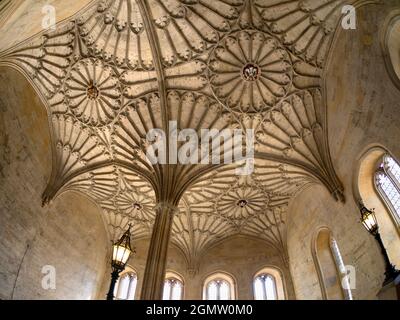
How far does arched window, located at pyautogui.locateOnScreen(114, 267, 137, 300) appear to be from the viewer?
57.9 feet

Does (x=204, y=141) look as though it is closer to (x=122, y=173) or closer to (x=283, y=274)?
(x=122, y=173)

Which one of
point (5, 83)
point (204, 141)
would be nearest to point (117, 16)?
point (5, 83)

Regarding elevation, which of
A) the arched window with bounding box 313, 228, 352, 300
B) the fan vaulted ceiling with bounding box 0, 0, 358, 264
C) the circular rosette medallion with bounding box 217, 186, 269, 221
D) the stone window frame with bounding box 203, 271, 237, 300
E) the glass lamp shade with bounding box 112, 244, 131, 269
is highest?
the fan vaulted ceiling with bounding box 0, 0, 358, 264

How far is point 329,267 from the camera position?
1375cm

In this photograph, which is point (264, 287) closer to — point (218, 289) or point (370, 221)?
point (218, 289)

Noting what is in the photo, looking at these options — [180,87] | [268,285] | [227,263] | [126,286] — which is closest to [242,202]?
[227,263]

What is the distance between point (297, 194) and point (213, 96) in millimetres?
7289

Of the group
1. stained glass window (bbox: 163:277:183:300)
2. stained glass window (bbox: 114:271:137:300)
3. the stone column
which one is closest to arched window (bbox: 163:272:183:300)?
stained glass window (bbox: 163:277:183:300)

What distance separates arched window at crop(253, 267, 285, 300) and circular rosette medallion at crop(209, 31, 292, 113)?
32.0 ft

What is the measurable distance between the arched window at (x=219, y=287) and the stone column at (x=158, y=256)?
25.6 feet

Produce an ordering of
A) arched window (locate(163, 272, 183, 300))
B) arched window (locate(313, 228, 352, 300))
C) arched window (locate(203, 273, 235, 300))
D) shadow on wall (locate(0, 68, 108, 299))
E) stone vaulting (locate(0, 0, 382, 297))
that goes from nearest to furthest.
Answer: shadow on wall (locate(0, 68, 108, 299))
stone vaulting (locate(0, 0, 382, 297))
arched window (locate(313, 228, 352, 300))
arched window (locate(203, 273, 235, 300))
arched window (locate(163, 272, 183, 300))

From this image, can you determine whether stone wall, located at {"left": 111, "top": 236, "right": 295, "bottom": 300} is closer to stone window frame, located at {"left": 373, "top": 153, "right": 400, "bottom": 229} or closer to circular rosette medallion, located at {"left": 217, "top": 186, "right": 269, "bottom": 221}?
circular rosette medallion, located at {"left": 217, "top": 186, "right": 269, "bottom": 221}

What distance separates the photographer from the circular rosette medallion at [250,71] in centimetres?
1306

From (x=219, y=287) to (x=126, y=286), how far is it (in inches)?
219
